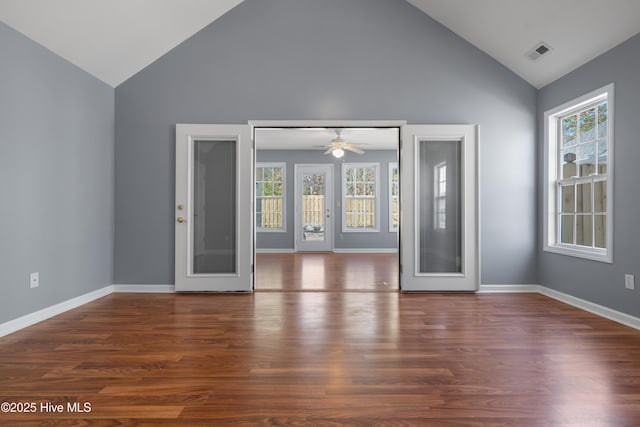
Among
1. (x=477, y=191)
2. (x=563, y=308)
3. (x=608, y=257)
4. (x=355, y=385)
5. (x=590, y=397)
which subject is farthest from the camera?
(x=477, y=191)

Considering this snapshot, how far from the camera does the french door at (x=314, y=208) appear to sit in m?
9.82

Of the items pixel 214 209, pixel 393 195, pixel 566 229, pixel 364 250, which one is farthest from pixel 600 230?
pixel 364 250

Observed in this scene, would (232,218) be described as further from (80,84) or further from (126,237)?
(80,84)

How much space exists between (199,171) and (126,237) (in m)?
1.18

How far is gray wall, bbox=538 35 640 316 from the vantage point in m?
3.31

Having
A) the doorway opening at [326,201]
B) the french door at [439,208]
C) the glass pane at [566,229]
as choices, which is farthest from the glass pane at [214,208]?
the doorway opening at [326,201]

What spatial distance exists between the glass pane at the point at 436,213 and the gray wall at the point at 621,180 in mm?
1333

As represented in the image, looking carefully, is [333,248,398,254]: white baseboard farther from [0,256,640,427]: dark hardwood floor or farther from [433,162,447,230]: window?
[0,256,640,427]: dark hardwood floor

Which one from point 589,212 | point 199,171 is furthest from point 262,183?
point 589,212

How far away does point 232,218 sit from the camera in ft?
15.5

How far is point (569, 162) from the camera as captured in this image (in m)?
4.33

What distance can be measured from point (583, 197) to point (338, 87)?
2.95m

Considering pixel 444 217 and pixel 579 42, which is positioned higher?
pixel 579 42

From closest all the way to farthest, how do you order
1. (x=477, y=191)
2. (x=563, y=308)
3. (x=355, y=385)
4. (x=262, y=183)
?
(x=355, y=385) → (x=563, y=308) → (x=477, y=191) → (x=262, y=183)
